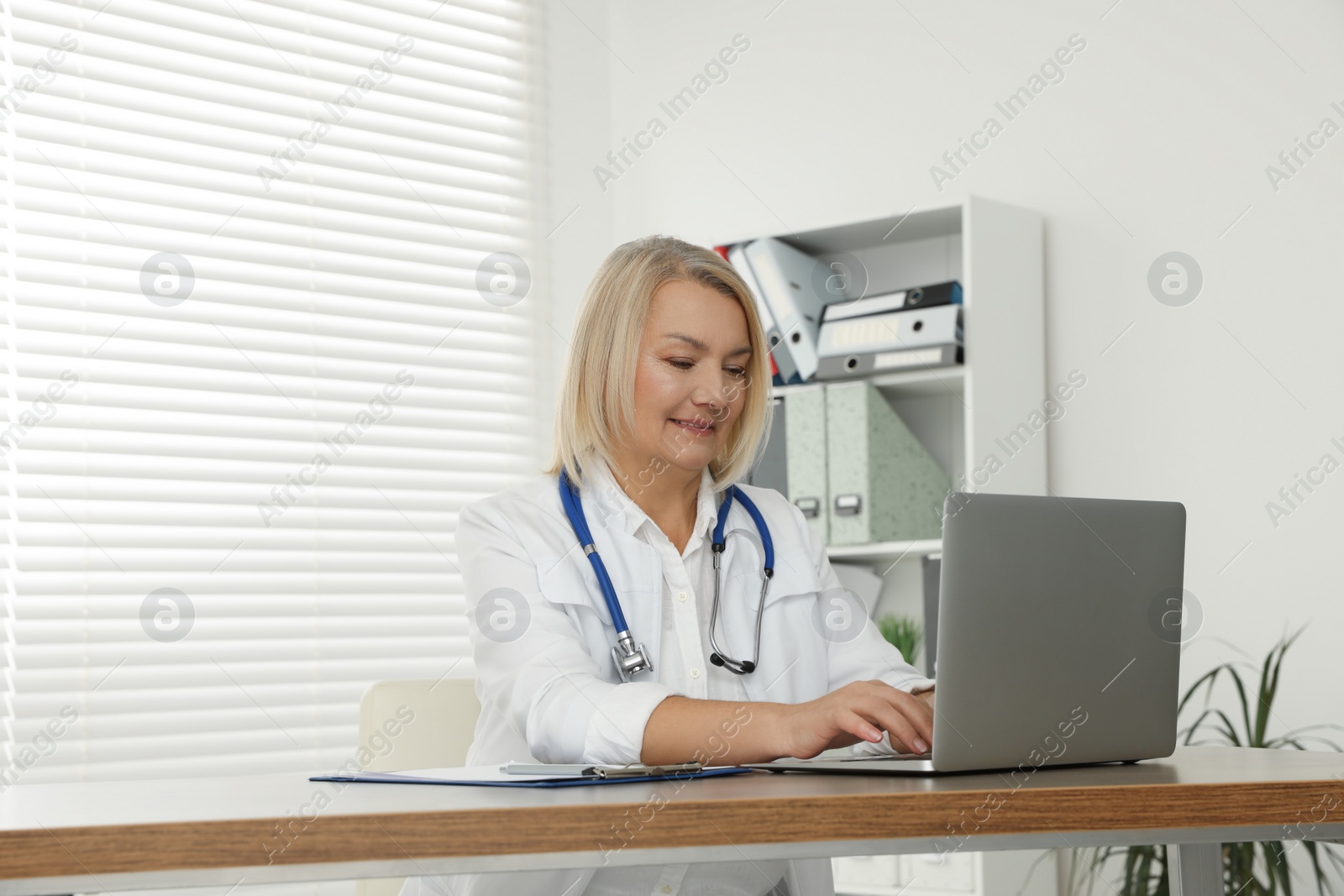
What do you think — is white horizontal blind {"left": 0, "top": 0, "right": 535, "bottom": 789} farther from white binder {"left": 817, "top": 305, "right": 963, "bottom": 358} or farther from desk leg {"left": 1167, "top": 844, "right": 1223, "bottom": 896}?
desk leg {"left": 1167, "top": 844, "right": 1223, "bottom": 896}

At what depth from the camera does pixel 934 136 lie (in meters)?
3.26

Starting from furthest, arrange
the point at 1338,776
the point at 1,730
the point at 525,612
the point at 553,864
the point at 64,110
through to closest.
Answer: the point at 64,110
the point at 1,730
the point at 525,612
the point at 1338,776
the point at 553,864

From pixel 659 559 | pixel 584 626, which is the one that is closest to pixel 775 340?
pixel 659 559

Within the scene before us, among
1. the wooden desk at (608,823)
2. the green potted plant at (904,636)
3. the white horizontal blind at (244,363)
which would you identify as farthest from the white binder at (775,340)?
the wooden desk at (608,823)

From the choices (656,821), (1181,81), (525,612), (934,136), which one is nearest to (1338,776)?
(656,821)

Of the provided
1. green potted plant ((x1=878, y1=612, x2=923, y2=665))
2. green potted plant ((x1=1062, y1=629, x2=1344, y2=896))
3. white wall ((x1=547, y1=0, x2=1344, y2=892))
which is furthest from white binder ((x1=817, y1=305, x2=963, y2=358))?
green potted plant ((x1=1062, y1=629, x2=1344, y2=896))

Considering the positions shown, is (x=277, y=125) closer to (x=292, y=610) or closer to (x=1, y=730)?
(x=292, y=610)

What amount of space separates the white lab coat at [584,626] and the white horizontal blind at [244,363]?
1.58 meters

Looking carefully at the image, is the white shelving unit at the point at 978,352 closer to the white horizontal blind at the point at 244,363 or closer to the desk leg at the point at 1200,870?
the white horizontal blind at the point at 244,363

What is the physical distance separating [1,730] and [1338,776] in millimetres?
2620

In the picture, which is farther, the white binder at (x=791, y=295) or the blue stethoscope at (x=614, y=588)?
the white binder at (x=791, y=295)

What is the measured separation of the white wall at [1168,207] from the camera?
2.63m

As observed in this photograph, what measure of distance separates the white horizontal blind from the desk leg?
2.37 metres

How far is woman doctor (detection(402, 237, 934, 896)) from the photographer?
4.52 ft
